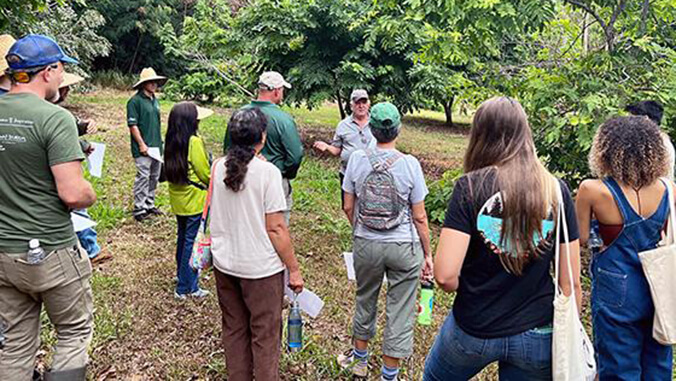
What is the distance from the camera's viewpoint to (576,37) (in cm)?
639

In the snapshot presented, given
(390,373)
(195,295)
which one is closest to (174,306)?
(195,295)

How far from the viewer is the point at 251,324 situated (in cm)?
302

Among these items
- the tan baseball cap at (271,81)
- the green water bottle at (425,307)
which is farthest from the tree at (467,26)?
the green water bottle at (425,307)

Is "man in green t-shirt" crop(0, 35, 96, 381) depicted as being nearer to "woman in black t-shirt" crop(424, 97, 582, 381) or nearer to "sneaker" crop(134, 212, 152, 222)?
"woman in black t-shirt" crop(424, 97, 582, 381)

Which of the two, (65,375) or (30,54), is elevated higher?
(30,54)

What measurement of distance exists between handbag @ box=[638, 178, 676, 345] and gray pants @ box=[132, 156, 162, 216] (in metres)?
5.66

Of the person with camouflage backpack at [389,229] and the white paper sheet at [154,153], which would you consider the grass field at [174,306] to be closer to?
the person with camouflage backpack at [389,229]

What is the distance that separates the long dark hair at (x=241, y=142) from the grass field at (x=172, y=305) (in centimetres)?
162

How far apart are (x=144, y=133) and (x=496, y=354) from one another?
18.1 ft

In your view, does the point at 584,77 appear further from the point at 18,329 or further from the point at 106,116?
the point at 106,116

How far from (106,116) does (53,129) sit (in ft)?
46.9

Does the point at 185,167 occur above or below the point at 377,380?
above

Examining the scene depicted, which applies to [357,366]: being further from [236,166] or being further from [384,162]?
[236,166]

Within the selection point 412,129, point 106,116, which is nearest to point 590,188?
point 106,116
